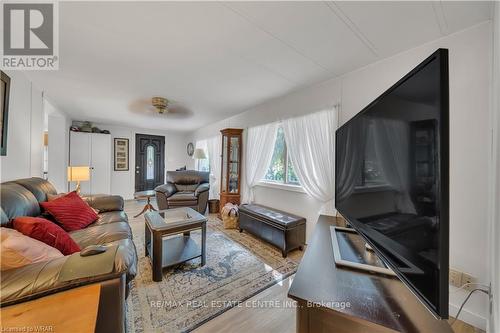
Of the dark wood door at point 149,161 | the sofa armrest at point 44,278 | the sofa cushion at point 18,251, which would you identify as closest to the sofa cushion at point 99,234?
the sofa cushion at point 18,251

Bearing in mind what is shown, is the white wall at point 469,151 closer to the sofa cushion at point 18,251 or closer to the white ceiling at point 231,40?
the white ceiling at point 231,40

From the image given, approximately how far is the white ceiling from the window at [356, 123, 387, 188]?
93 centimetres

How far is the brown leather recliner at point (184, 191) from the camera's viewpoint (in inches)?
150

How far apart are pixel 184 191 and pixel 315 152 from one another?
3260 millimetres

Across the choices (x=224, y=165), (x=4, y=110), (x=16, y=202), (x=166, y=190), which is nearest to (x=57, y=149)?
(x=166, y=190)

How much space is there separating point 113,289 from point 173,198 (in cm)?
302

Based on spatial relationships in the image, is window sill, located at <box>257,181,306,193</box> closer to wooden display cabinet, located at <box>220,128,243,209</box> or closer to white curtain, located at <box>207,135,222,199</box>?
wooden display cabinet, located at <box>220,128,243,209</box>

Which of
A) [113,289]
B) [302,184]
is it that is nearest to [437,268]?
[113,289]

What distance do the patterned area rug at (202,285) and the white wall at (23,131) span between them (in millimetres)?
1615

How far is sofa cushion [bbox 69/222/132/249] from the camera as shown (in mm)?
1596

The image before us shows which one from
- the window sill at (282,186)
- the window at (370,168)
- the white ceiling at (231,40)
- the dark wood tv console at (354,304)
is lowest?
the dark wood tv console at (354,304)

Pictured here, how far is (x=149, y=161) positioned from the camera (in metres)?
6.19

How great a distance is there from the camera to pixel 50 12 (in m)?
1.28

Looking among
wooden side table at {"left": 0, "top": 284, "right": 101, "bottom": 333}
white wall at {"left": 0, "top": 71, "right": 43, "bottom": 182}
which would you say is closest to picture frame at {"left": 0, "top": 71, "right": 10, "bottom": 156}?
white wall at {"left": 0, "top": 71, "right": 43, "bottom": 182}
